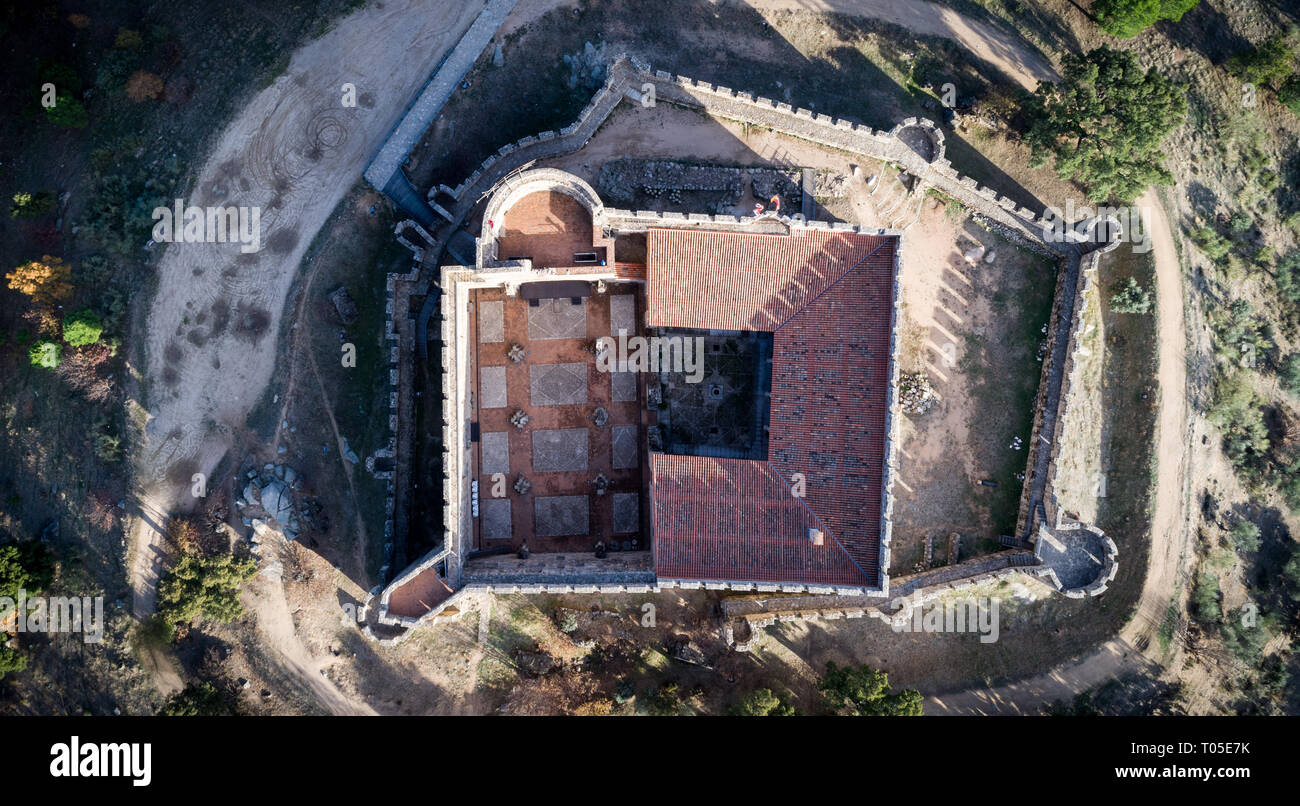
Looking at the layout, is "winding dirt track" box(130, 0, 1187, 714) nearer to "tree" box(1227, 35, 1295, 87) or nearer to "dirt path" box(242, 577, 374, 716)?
"dirt path" box(242, 577, 374, 716)

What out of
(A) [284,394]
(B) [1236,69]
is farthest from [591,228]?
(B) [1236,69]

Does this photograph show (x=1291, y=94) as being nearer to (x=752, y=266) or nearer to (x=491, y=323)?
(x=752, y=266)

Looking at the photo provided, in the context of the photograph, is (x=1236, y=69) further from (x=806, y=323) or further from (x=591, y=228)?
(x=591, y=228)

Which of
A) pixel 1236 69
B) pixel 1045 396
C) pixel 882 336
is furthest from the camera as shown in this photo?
pixel 1236 69

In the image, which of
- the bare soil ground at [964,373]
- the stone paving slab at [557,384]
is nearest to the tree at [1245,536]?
the bare soil ground at [964,373]

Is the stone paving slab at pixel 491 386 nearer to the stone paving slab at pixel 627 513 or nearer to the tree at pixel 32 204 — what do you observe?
the stone paving slab at pixel 627 513

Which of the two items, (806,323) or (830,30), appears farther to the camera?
(830,30)

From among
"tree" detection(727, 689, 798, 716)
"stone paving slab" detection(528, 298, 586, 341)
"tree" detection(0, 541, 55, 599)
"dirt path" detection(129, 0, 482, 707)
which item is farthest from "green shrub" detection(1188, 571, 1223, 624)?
"tree" detection(0, 541, 55, 599)
